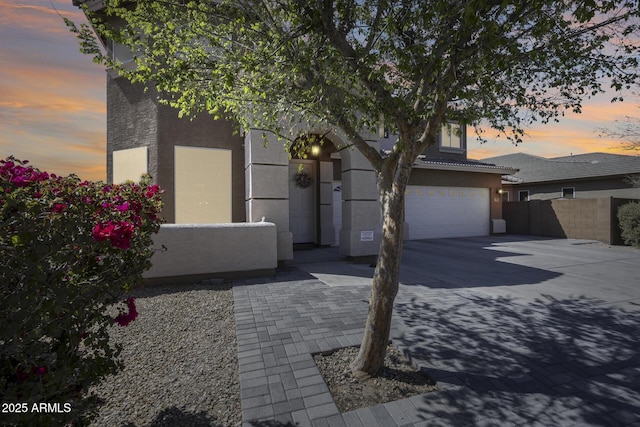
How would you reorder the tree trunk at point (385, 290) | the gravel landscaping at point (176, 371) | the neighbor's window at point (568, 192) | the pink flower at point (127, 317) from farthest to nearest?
the neighbor's window at point (568, 192) < the tree trunk at point (385, 290) < the pink flower at point (127, 317) < the gravel landscaping at point (176, 371)

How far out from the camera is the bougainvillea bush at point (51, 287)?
1543 millimetres

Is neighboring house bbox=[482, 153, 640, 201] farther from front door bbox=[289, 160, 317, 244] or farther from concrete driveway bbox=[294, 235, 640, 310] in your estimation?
front door bbox=[289, 160, 317, 244]

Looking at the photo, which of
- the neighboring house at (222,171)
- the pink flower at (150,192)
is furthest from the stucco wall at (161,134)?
the pink flower at (150,192)

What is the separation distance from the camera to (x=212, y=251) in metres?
6.87

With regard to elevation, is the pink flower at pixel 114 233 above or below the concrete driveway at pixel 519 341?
above

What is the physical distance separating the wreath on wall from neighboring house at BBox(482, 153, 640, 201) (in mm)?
16441

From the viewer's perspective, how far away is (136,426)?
96.1 inches

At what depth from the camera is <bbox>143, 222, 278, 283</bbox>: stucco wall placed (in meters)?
6.54

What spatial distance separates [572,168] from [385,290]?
25.7m

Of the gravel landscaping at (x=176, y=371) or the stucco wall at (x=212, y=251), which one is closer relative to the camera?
the gravel landscaping at (x=176, y=371)

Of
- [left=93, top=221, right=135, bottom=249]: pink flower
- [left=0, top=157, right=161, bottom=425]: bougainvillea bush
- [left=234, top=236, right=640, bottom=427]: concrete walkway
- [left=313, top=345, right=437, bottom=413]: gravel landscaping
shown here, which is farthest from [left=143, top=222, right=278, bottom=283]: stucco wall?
[left=93, top=221, right=135, bottom=249]: pink flower

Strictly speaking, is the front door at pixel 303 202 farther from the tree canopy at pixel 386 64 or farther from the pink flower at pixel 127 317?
the pink flower at pixel 127 317

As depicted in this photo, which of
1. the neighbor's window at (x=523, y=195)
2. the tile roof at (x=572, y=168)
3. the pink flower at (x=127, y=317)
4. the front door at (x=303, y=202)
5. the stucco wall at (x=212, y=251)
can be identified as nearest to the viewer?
the pink flower at (x=127, y=317)

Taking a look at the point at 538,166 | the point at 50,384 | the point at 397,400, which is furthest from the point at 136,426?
the point at 538,166
